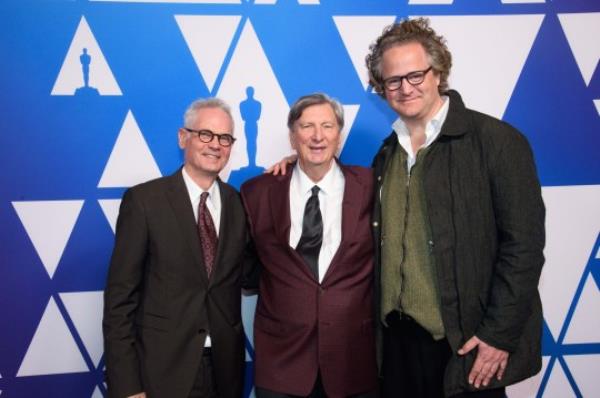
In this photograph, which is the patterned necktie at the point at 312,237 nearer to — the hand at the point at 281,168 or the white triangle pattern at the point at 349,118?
the hand at the point at 281,168

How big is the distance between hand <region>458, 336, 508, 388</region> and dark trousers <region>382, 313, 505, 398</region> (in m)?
0.07

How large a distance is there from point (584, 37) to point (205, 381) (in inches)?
91.5

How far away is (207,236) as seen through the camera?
5.54ft

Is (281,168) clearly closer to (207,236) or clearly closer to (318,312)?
(207,236)

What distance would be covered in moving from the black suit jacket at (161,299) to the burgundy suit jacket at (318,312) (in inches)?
6.2

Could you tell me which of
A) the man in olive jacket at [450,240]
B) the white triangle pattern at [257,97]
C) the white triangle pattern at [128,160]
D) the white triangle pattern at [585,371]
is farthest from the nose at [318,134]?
the white triangle pattern at [585,371]

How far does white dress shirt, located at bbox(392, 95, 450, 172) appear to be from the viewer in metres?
1.57

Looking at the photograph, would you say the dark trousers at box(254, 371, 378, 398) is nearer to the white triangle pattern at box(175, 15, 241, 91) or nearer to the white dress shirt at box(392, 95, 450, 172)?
the white dress shirt at box(392, 95, 450, 172)

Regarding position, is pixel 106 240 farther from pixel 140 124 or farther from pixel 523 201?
pixel 523 201

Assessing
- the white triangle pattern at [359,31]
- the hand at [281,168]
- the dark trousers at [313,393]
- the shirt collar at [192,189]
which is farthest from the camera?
the white triangle pattern at [359,31]

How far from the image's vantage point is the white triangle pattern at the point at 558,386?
2480 mm

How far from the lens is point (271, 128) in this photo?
2312 millimetres

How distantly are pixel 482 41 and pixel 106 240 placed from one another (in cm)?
199

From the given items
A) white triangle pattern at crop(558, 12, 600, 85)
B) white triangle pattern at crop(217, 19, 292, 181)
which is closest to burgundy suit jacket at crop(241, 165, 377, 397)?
white triangle pattern at crop(217, 19, 292, 181)
